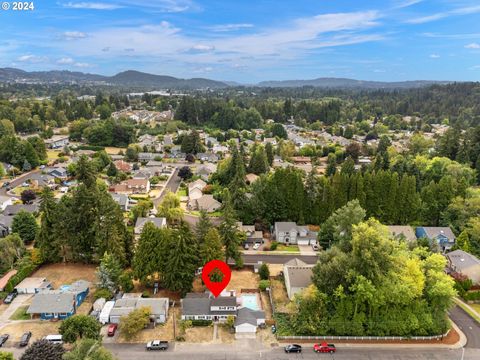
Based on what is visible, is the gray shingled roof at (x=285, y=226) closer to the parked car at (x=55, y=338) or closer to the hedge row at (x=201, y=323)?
the hedge row at (x=201, y=323)

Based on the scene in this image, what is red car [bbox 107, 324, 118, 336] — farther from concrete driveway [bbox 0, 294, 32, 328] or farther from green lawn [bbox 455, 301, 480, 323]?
green lawn [bbox 455, 301, 480, 323]

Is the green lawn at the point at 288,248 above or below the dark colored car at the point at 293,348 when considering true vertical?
below

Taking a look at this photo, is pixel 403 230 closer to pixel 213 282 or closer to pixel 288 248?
pixel 288 248

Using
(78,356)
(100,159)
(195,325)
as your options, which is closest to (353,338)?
(195,325)

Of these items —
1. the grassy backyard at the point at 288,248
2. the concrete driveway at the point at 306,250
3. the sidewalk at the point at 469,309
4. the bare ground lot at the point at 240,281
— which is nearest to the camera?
the sidewalk at the point at 469,309

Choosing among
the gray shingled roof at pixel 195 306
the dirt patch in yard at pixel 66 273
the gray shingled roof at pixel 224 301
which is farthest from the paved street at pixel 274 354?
the dirt patch in yard at pixel 66 273

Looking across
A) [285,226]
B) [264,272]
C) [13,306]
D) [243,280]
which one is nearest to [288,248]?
[285,226]
